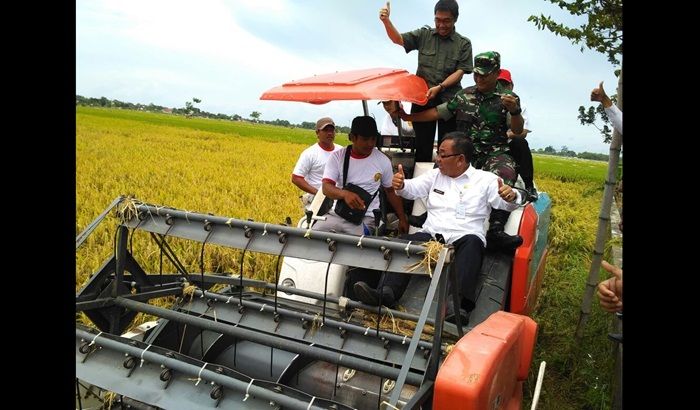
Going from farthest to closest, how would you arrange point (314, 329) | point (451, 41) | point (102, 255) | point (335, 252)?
point (102, 255)
point (451, 41)
point (314, 329)
point (335, 252)

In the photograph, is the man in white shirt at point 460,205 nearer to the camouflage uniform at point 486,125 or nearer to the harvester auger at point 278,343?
the harvester auger at point 278,343

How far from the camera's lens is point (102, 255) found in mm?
6156

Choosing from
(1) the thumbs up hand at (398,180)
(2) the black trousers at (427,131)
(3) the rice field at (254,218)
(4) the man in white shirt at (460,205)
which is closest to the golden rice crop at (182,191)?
(3) the rice field at (254,218)

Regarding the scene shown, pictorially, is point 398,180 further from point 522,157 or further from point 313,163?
point 313,163

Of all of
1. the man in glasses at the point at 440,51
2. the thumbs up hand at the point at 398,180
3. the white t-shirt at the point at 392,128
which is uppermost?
the man in glasses at the point at 440,51

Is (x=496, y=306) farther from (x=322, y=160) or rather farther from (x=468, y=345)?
(x=322, y=160)

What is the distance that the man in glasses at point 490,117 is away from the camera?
4.30m

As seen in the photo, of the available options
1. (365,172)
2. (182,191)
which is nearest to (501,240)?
(365,172)

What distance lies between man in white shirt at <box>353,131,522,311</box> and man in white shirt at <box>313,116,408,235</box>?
0.46 meters

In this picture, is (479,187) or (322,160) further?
(322,160)

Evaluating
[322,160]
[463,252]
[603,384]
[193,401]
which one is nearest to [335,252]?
[193,401]

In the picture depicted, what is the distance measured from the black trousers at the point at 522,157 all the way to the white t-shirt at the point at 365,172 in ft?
3.86

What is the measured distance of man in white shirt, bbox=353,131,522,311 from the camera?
11.6ft

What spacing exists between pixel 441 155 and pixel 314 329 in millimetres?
1520
